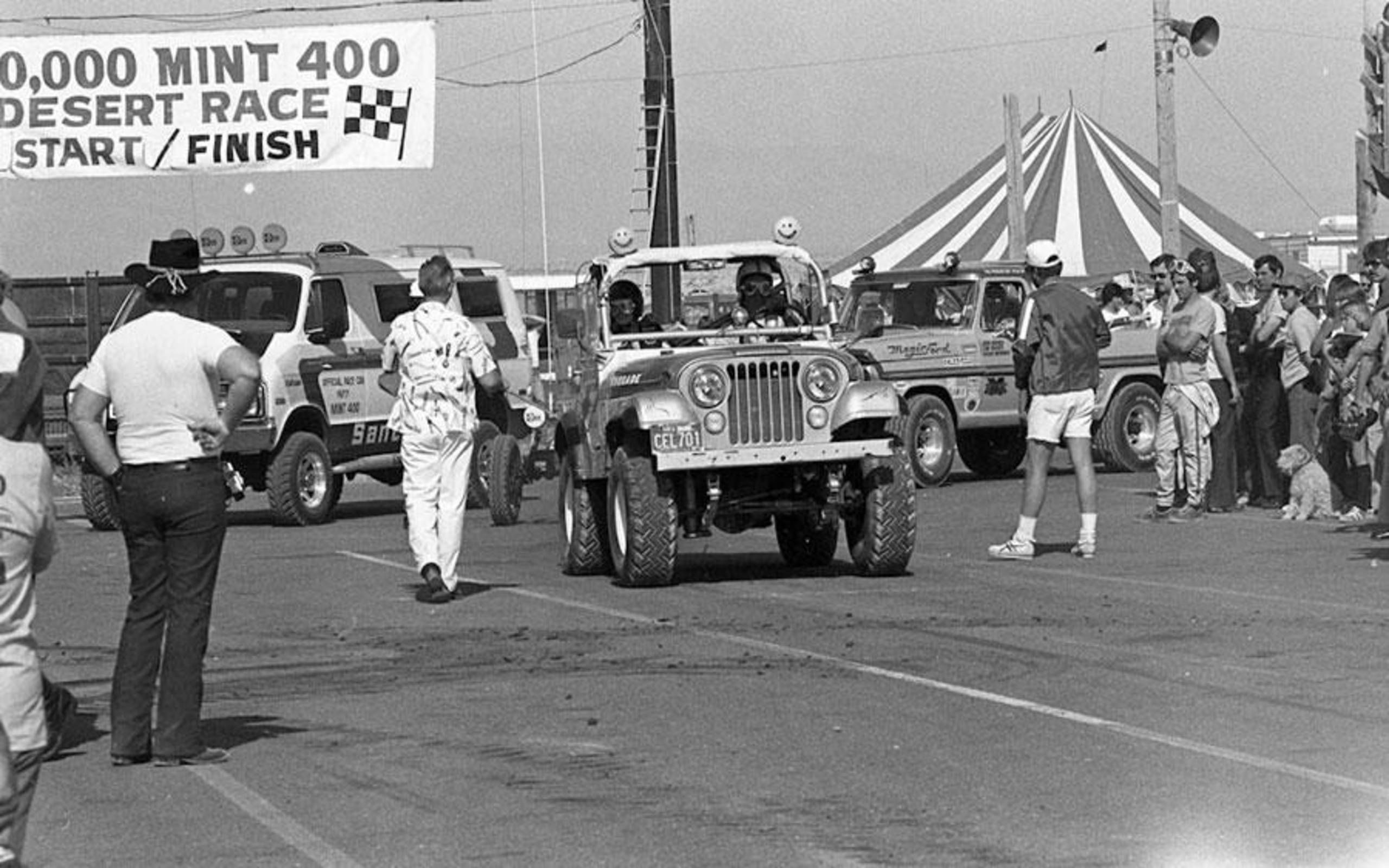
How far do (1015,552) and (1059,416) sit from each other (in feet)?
3.13

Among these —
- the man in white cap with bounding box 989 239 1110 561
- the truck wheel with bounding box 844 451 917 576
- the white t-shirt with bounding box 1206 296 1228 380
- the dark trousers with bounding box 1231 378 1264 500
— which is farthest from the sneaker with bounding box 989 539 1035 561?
the dark trousers with bounding box 1231 378 1264 500

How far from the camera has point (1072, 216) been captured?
4409 cm

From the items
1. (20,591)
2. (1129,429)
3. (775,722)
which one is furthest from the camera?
(1129,429)

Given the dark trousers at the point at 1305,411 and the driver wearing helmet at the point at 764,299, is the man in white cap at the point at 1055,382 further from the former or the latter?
the dark trousers at the point at 1305,411

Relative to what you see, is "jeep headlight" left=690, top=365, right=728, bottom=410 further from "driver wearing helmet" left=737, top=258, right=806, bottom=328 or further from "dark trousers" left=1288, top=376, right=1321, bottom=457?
"dark trousers" left=1288, top=376, right=1321, bottom=457

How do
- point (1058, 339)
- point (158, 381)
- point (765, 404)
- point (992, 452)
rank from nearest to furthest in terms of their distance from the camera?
point (158, 381), point (765, 404), point (1058, 339), point (992, 452)

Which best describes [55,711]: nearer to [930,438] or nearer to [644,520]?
[644,520]

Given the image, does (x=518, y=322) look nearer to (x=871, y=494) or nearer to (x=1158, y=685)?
(x=871, y=494)

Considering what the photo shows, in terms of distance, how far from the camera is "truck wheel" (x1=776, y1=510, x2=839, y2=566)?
16.0 m

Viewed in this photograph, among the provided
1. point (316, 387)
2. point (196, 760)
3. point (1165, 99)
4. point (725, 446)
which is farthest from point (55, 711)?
point (1165, 99)

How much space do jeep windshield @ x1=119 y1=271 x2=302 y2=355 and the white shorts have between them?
29.1ft

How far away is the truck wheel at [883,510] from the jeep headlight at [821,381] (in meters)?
0.45

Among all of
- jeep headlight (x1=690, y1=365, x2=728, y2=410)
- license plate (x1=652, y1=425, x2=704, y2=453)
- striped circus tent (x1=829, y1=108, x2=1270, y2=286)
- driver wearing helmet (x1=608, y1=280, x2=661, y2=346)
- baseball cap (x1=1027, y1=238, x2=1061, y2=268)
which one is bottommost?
license plate (x1=652, y1=425, x2=704, y2=453)

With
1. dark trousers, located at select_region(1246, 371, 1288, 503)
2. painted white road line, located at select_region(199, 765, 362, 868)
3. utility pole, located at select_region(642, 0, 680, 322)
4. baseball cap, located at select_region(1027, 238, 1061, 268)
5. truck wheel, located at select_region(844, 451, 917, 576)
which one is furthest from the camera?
utility pole, located at select_region(642, 0, 680, 322)
